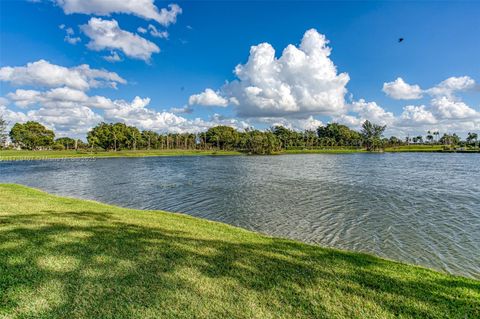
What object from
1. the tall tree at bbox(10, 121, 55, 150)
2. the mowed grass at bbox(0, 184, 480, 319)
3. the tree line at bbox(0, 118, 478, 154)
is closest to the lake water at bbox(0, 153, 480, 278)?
the mowed grass at bbox(0, 184, 480, 319)

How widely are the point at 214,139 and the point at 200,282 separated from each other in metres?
153

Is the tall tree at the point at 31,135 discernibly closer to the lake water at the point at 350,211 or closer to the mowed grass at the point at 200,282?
the lake water at the point at 350,211

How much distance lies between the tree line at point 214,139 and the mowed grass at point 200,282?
122 metres

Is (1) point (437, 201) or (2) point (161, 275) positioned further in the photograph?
(1) point (437, 201)

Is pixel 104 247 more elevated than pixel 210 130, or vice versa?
pixel 210 130

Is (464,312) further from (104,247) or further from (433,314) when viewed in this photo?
(104,247)

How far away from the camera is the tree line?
13662 cm

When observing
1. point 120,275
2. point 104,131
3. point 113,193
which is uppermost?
point 104,131

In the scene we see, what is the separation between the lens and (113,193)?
1046 inches

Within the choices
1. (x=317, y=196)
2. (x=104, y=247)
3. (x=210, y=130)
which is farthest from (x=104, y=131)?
(x=104, y=247)

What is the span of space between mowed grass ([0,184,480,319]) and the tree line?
12216 centimetres

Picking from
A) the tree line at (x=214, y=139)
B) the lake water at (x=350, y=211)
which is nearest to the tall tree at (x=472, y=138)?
the tree line at (x=214, y=139)

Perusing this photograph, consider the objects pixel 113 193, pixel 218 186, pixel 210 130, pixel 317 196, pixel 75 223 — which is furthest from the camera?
pixel 210 130

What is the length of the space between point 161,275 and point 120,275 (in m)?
0.89
